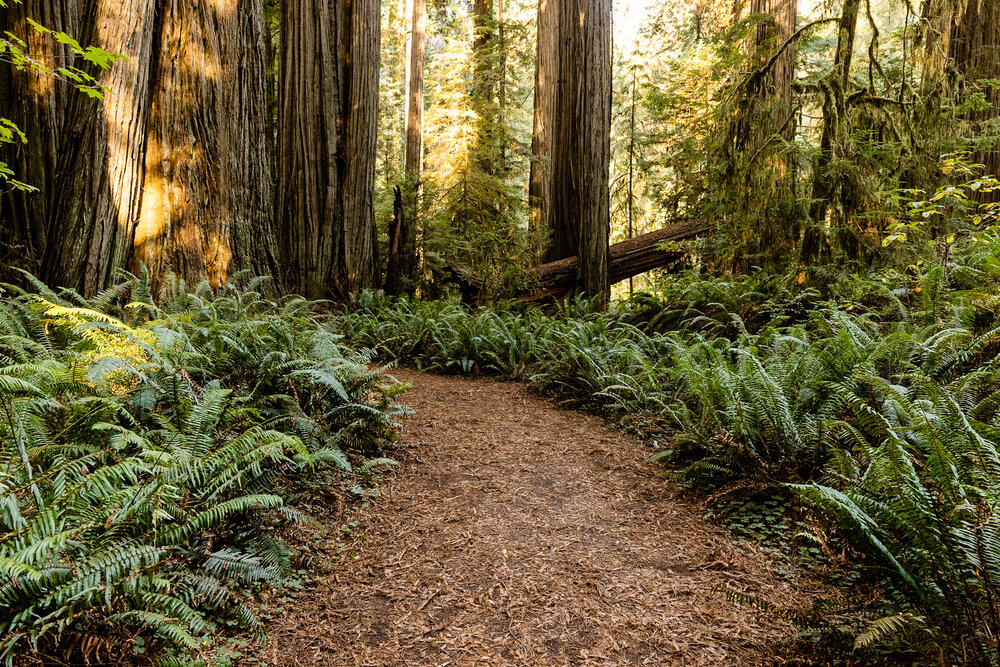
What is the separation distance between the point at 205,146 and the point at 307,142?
7.24 feet

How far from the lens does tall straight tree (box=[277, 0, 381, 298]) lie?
702 centimetres

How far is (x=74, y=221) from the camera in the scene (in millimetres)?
4344

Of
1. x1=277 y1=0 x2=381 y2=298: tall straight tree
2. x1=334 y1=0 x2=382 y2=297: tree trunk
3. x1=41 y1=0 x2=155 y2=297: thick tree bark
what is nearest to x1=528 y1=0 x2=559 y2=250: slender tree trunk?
x1=334 y1=0 x2=382 y2=297: tree trunk

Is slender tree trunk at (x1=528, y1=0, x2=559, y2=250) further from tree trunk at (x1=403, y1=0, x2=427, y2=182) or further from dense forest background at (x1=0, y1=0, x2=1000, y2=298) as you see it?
tree trunk at (x1=403, y1=0, x2=427, y2=182)

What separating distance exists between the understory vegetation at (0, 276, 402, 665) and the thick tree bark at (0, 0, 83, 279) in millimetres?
954

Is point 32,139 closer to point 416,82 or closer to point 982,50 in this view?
point 982,50

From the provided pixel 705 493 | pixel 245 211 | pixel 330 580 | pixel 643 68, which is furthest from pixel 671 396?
pixel 643 68

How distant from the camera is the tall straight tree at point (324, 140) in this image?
23.0 ft

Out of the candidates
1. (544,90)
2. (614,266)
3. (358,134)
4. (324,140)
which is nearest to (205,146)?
(324,140)

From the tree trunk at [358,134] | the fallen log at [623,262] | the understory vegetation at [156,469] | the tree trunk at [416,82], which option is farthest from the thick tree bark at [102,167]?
the tree trunk at [416,82]

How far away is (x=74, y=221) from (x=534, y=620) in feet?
14.9

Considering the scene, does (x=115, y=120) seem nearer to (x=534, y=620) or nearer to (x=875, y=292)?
(x=534, y=620)

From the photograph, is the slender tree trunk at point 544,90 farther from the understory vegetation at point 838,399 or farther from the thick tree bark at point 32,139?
the thick tree bark at point 32,139

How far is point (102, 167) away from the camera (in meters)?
4.45
